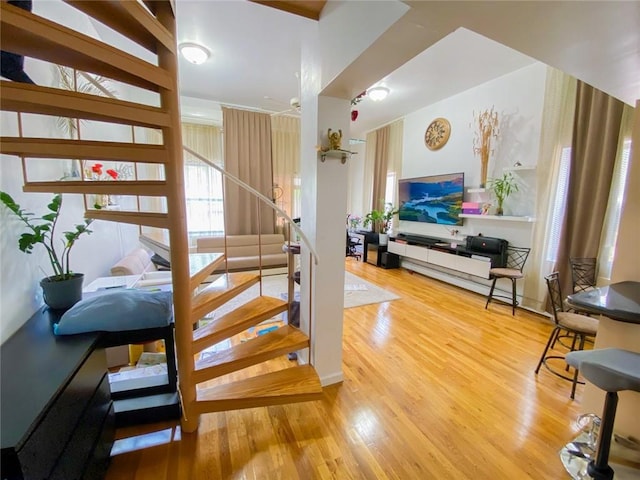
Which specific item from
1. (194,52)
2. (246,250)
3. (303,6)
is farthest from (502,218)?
(194,52)

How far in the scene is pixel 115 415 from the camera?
1.74 meters

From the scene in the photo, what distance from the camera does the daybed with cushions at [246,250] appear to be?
522cm

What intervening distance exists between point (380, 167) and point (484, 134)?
263 centimetres

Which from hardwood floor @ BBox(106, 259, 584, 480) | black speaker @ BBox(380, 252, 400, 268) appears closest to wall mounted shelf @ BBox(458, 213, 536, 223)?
hardwood floor @ BBox(106, 259, 584, 480)

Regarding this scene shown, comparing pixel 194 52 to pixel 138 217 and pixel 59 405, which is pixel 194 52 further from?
pixel 59 405

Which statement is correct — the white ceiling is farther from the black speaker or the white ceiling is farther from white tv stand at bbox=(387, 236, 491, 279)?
the black speaker

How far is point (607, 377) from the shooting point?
117 cm

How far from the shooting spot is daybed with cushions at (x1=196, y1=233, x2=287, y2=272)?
5220 millimetres

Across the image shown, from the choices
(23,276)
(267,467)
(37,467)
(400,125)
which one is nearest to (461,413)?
(267,467)

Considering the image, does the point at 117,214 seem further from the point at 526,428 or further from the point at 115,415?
the point at 526,428

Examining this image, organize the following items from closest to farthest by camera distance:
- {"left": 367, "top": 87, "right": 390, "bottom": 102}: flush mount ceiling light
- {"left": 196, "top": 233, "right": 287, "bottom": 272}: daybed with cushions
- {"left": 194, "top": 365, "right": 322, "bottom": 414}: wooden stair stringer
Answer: {"left": 194, "top": 365, "right": 322, "bottom": 414}: wooden stair stringer
{"left": 367, "top": 87, "right": 390, "bottom": 102}: flush mount ceiling light
{"left": 196, "top": 233, "right": 287, "bottom": 272}: daybed with cushions

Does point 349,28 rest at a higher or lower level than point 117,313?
higher

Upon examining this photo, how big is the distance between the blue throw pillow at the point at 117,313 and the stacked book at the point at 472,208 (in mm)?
4462

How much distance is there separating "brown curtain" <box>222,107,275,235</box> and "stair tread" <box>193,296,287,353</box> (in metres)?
3.65
